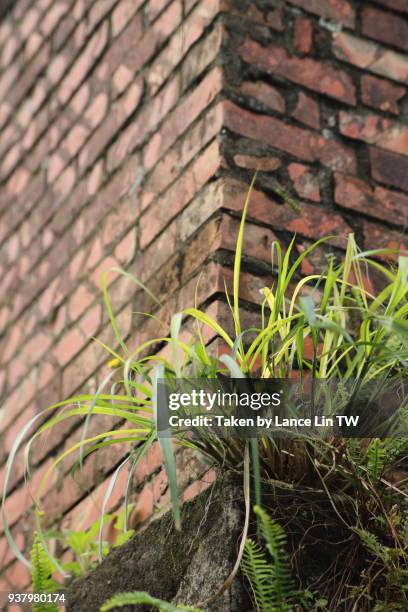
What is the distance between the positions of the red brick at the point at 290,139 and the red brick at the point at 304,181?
0.03 m

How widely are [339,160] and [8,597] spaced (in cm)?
125

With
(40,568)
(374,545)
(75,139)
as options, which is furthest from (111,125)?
(374,545)

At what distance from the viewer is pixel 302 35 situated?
2760 millimetres

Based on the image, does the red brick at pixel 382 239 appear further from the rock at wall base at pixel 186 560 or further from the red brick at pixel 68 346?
the rock at wall base at pixel 186 560

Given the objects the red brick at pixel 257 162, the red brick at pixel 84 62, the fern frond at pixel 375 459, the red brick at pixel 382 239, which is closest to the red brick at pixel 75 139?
the red brick at pixel 84 62

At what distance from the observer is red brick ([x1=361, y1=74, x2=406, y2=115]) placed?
2.78m

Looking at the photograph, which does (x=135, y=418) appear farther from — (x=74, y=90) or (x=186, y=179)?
(x=74, y=90)

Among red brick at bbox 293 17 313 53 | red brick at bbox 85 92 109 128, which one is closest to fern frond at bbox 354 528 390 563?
red brick at bbox 293 17 313 53

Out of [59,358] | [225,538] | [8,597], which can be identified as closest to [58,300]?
[59,358]

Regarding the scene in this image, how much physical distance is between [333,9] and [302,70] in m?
0.24

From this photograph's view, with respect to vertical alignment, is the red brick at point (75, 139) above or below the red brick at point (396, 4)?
below

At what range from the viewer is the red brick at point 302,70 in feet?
8.68

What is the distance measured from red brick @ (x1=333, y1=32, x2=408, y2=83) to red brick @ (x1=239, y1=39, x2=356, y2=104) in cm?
6

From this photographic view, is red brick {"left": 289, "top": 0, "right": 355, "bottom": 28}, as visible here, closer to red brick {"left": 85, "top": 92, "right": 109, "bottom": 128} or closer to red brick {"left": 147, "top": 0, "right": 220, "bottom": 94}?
red brick {"left": 147, "top": 0, "right": 220, "bottom": 94}
